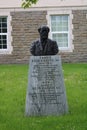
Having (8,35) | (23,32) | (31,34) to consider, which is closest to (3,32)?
(8,35)

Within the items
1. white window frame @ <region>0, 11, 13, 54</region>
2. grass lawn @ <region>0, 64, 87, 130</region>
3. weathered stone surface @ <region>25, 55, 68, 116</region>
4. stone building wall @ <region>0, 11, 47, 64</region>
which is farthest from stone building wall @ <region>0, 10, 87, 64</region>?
weathered stone surface @ <region>25, 55, 68, 116</region>

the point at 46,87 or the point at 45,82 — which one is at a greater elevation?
the point at 45,82

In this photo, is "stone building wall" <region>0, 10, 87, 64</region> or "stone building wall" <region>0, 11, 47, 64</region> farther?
"stone building wall" <region>0, 11, 47, 64</region>

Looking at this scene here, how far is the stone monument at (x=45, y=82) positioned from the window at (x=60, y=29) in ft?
52.7

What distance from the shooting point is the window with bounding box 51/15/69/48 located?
87.9 ft

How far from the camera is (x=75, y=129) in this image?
913 centimetres

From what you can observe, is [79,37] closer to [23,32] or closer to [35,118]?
[23,32]

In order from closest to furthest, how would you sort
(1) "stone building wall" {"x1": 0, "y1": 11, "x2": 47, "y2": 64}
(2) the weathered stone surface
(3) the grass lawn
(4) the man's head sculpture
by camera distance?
(3) the grass lawn < (2) the weathered stone surface < (4) the man's head sculpture < (1) "stone building wall" {"x1": 0, "y1": 11, "x2": 47, "y2": 64}

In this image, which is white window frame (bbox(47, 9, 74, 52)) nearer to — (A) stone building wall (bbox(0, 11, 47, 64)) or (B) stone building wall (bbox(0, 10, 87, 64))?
(B) stone building wall (bbox(0, 10, 87, 64))

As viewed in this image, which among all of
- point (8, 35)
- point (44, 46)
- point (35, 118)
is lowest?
point (35, 118)

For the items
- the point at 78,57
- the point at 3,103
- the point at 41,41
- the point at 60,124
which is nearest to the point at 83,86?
the point at 3,103

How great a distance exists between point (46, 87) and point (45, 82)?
0.10 m

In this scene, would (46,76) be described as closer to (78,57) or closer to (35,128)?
(35,128)

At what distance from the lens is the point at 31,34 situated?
26.5 metres
